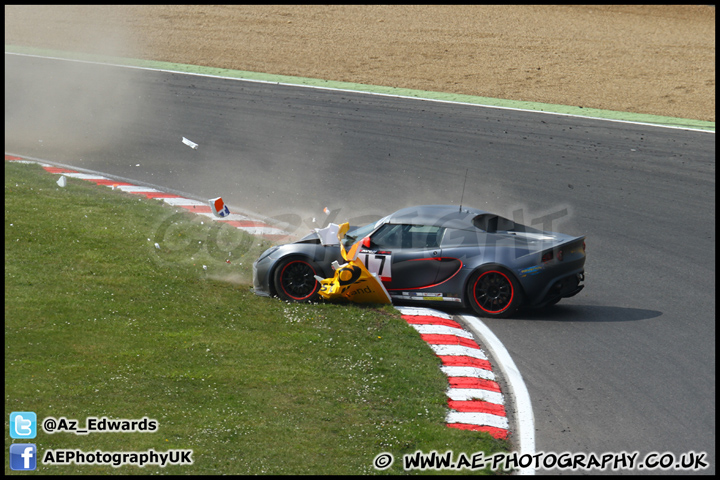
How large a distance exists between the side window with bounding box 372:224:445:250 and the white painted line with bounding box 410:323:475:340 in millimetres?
1128

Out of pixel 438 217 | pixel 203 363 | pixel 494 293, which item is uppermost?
pixel 438 217

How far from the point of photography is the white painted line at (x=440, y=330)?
31.3 feet

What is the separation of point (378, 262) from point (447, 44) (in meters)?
17.9

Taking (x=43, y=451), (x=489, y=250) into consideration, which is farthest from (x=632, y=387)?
(x=43, y=451)

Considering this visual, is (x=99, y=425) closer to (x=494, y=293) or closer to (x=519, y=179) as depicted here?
(x=494, y=293)

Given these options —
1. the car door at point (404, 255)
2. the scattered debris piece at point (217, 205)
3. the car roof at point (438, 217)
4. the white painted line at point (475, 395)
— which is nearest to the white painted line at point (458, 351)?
Result: the white painted line at point (475, 395)

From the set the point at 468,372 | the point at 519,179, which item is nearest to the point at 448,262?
the point at 468,372

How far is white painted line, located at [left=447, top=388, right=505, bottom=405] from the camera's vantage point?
7867mm

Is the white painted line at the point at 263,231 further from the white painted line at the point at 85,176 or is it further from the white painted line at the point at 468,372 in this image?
the white painted line at the point at 468,372

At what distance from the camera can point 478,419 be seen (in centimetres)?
740

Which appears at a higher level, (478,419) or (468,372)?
(468,372)

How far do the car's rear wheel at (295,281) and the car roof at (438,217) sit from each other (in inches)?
49.8

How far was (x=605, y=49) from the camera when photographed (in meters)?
25.8

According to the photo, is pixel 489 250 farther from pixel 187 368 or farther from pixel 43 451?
pixel 43 451
